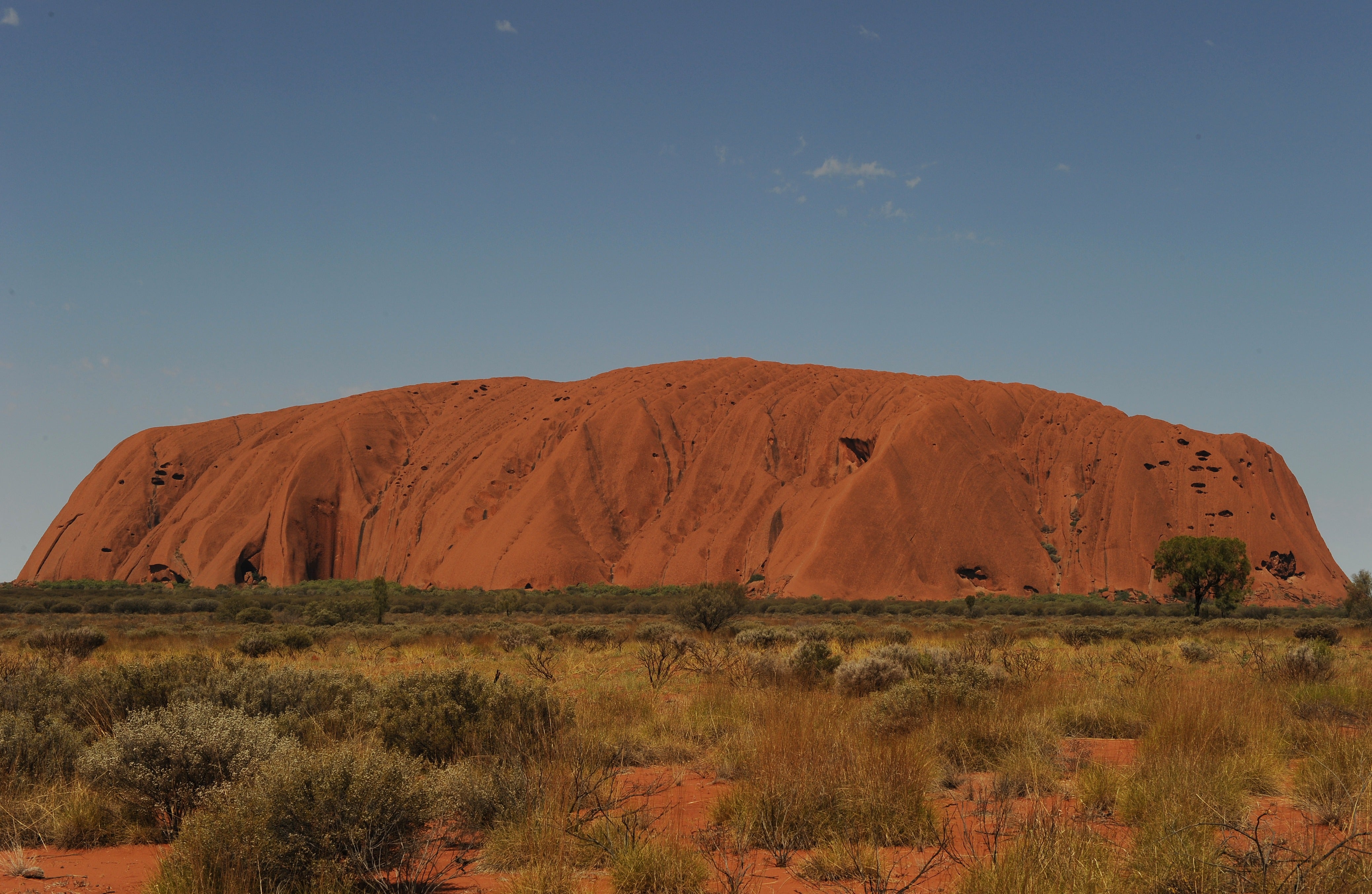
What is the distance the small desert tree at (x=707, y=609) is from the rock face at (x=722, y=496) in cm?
3225

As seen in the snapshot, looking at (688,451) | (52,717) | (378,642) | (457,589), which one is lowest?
(457,589)

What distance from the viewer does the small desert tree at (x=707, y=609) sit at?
26031mm

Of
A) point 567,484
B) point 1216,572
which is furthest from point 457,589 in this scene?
point 1216,572

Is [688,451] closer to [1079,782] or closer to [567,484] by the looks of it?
[567,484]

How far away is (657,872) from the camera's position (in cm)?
449

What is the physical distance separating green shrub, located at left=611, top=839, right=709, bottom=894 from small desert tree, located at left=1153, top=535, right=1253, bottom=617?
46974mm

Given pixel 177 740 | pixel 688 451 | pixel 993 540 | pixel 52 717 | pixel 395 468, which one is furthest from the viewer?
pixel 395 468

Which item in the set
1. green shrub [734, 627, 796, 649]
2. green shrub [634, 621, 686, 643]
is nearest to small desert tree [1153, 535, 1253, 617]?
green shrub [634, 621, 686, 643]

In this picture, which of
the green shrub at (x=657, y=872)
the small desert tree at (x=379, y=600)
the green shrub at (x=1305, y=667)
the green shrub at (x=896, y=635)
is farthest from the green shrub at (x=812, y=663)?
the small desert tree at (x=379, y=600)

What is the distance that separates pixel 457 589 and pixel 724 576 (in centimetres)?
2098

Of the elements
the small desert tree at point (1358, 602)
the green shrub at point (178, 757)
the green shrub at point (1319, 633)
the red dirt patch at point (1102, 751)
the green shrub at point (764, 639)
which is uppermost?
the green shrub at point (178, 757)

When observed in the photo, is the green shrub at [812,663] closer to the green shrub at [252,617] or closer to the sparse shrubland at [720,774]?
the sparse shrubland at [720,774]

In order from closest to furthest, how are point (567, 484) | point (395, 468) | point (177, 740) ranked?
point (177, 740) < point (567, 484) < point (395, 468)

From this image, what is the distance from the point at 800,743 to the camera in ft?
19.5
